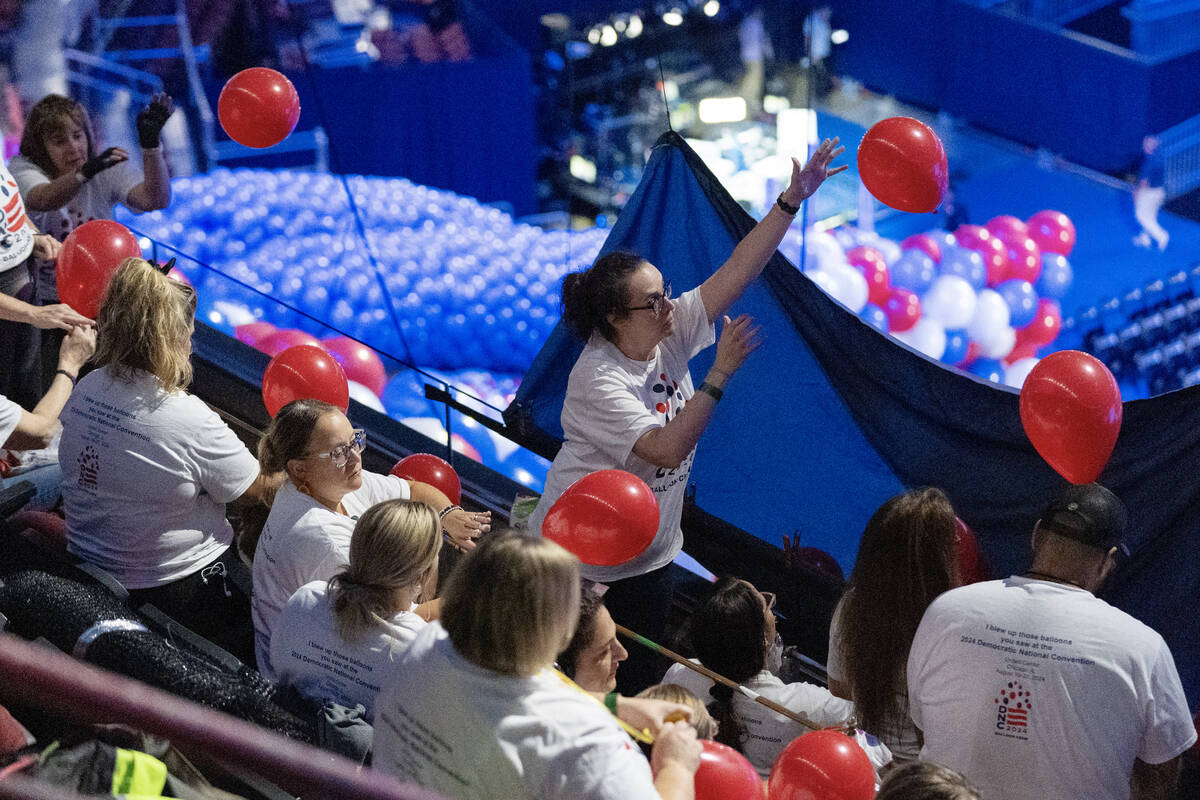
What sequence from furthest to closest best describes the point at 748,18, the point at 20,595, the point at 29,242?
the point at 748,18 < the point at 29,242 < the point at 20,595

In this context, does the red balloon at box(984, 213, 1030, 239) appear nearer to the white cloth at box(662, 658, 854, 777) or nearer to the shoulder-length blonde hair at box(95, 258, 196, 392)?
the white cloth at box(662, 658, 854, 777)

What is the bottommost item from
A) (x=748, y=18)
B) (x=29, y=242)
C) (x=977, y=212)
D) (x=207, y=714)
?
(x=977, y=212)

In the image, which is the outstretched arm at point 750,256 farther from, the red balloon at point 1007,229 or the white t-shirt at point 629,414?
the red balloon at point 1007,229

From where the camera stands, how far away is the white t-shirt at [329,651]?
2049 millimetres

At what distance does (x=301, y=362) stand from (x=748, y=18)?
932cm

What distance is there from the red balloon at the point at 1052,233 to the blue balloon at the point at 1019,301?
74 cm

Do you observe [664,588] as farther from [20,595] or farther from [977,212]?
[977,212]

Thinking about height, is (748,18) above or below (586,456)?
below

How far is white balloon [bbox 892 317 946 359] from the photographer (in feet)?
21.4

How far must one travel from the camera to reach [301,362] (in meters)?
3.15

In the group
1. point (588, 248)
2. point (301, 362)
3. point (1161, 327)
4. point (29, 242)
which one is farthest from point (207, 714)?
point (1161, 327)

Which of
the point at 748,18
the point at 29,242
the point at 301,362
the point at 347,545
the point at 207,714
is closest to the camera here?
the point at 207,714

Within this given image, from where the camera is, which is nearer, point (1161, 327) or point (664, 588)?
point (664, 588)

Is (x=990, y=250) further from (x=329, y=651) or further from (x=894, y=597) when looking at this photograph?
(x=329, y=651)
